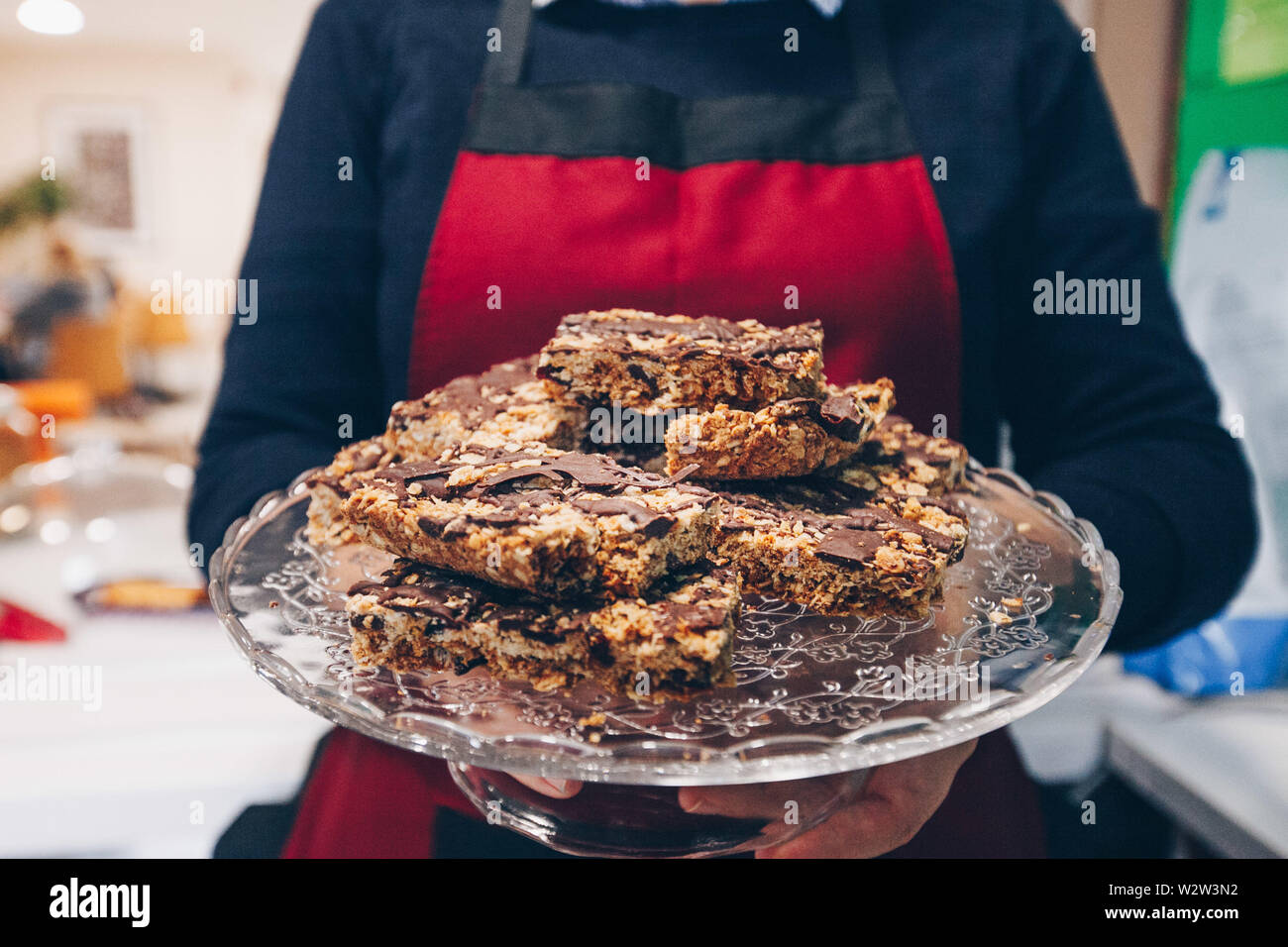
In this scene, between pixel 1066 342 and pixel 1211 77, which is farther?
pixel 1211 77

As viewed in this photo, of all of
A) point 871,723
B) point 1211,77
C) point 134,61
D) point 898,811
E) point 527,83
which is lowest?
point 898,811

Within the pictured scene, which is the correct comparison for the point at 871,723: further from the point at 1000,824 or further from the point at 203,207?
the point at 203,207

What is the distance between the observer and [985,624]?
77 cm

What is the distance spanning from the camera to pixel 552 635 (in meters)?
0.69

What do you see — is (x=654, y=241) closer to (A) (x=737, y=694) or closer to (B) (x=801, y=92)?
(B) (x=801, y=92)

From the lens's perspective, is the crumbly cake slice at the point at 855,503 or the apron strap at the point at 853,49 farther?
the apron strap at the point at 853,49

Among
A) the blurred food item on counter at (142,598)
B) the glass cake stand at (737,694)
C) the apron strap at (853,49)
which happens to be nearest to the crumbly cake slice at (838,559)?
the glass cake stand at (737,694)

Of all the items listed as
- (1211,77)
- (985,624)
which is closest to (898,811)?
(985,624)

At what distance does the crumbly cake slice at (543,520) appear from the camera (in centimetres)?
70

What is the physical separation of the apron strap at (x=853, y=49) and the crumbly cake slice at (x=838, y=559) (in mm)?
727

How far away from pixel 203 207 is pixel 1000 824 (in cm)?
907

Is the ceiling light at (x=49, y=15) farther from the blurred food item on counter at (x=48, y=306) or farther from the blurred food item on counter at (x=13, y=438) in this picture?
the blurred food item on counter at (x=48, y=306)

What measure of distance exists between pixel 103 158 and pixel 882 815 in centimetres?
937

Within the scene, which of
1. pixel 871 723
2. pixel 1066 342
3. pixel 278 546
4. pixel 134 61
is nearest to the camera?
pixel 871 723
